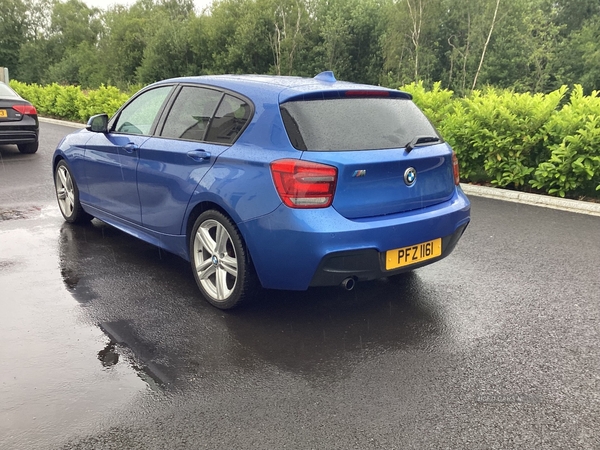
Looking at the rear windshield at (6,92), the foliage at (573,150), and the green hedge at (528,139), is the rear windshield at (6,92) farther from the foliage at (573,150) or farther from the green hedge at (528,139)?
the foliage at (573,150)

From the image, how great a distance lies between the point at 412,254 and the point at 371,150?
0.77 metres

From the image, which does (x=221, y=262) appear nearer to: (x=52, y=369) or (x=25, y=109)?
(x=52, y=369)

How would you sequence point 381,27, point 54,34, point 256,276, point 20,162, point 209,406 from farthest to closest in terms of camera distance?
1. point 54,34
2. point 381,27
3. point 20,162
4. point 256,276
5. point 209,406

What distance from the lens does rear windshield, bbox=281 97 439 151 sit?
3785mm

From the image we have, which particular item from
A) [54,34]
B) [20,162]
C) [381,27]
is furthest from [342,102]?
[54,34]

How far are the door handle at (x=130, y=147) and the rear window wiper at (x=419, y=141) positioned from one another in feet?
7.72

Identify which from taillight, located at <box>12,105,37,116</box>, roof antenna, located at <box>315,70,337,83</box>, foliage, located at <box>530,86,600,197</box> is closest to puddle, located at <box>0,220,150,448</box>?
roof antenna, located at <box>315,70,337,83</box>

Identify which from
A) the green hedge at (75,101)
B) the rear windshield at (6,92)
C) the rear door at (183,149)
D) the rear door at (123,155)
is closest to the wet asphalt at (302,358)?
the rear door at (123,155)

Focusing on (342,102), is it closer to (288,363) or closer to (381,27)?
(288,363)

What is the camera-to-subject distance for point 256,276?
13.2ft

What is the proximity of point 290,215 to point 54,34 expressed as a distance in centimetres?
9184

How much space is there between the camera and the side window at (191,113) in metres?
4.45

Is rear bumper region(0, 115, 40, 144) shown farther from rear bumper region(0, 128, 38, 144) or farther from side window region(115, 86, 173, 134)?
side window region(115, 86, 173, 134)

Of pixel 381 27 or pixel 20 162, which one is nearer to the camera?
pixel 20 162
